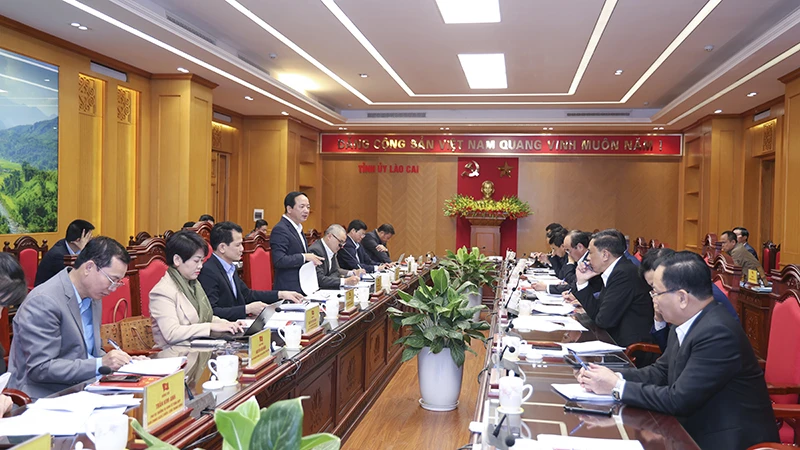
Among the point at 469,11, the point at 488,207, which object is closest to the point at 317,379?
the point at 469,11

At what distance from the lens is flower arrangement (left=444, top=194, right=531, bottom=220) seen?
10789 millimetres

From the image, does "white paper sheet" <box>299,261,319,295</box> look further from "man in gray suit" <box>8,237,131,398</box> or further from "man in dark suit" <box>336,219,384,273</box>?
"man in dark suit" <box>336,219,384,273</box>

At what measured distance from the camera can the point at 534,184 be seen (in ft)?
38.3

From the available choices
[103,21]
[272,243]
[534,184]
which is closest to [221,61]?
[103,21]

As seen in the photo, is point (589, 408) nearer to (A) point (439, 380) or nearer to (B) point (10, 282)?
(B) point (10, 282)

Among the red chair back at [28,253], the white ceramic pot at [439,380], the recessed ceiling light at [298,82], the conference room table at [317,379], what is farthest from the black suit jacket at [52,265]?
the recessed ceiling light at [298,82]

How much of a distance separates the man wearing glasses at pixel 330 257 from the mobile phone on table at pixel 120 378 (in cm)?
264

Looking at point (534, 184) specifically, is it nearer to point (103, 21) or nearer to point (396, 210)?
point (396, 210)

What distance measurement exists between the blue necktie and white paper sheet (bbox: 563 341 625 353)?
6.04 ft

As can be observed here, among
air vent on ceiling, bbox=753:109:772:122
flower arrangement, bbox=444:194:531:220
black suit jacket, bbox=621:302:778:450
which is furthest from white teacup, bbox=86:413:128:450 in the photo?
flower arrangement, bbox=444:194:531:220

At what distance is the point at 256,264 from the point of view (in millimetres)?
5102

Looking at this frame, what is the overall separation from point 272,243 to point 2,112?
9.57 feet

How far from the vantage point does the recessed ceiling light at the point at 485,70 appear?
711cm

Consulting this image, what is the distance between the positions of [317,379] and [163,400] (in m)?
1.22
